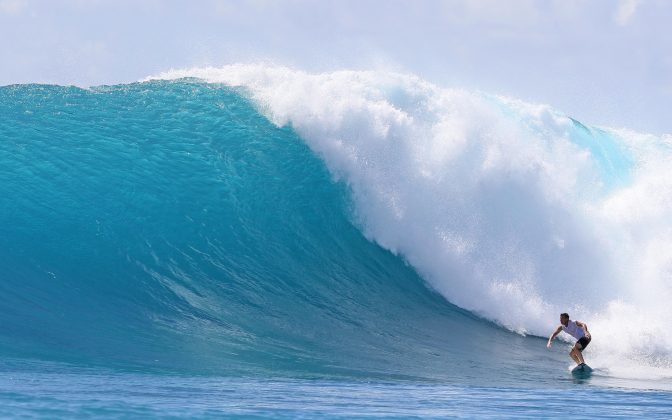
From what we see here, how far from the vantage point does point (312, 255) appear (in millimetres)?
14133

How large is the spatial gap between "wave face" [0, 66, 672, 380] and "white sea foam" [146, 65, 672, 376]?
0.04m

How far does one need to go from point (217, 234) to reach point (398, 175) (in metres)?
3.58

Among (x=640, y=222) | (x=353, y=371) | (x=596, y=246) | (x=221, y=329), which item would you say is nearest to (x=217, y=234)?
(x=221, y=329)

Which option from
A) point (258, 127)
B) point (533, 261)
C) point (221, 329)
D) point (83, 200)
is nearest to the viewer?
point (221, 329)

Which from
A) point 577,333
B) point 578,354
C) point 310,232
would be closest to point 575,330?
point 577,333

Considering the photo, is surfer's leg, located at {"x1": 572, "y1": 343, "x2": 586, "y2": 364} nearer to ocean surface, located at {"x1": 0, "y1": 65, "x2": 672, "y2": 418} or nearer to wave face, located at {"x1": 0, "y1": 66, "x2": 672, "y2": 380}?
ocean surface, located at {"x1": 0, "y1": 65, "x2": 672, "y2": 418}

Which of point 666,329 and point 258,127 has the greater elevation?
point 258,127

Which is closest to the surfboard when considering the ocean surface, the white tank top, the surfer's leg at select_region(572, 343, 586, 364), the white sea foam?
the surfer's leg at select_region(572, 343, 586, 364)

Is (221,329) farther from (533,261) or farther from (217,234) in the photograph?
(533,261)

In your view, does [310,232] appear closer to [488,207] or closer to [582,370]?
[488,207]

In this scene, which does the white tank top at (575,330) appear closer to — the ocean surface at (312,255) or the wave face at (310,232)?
the ocean surface at (312,255)

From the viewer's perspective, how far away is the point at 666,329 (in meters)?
13.1

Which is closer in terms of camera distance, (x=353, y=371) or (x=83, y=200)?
(x=353, y=371)

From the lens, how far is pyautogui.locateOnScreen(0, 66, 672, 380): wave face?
10.8 m
